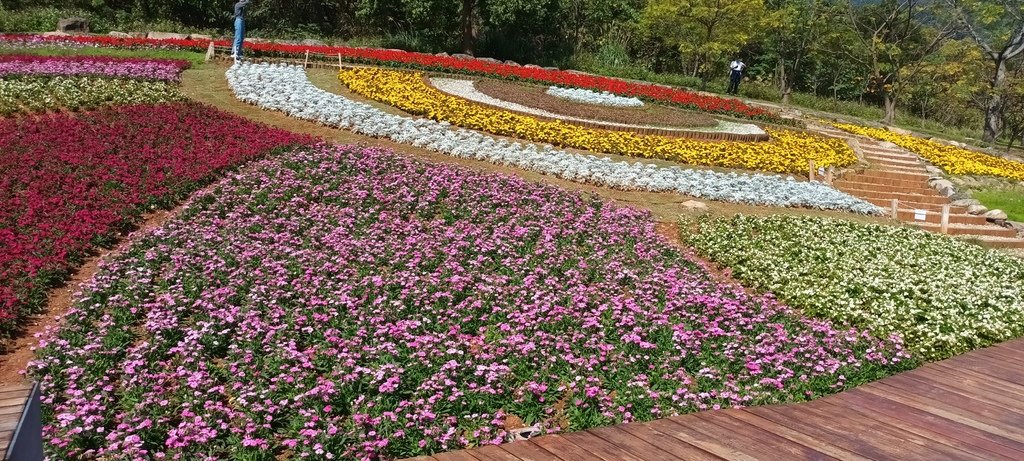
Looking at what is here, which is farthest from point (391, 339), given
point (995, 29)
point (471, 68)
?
point (995, 29)

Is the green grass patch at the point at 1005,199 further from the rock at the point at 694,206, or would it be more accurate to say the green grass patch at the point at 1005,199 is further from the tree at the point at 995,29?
the tree at the point at 995,29

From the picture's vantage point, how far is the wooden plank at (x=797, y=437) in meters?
4.18

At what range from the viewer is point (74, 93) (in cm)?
1472

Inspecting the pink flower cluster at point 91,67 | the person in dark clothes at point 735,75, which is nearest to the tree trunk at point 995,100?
the person in dark clothes at point 735,75

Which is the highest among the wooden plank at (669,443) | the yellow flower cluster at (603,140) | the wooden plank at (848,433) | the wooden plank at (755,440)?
the yellow flower cluster at (603,140)

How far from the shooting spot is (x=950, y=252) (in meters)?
11.6

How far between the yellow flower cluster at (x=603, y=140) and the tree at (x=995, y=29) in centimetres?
1318

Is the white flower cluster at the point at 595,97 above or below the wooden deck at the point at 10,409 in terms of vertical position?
above

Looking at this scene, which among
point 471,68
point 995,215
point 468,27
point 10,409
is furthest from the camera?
point 468,27

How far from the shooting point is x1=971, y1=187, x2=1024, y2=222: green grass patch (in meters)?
17.2

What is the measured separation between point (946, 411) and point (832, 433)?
1.19m

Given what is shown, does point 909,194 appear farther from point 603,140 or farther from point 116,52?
point 116,52

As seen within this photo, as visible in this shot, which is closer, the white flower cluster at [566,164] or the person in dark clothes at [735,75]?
the white flower cluster at [566,164]

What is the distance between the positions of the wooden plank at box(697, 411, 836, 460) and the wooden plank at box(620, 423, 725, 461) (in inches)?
9.8
